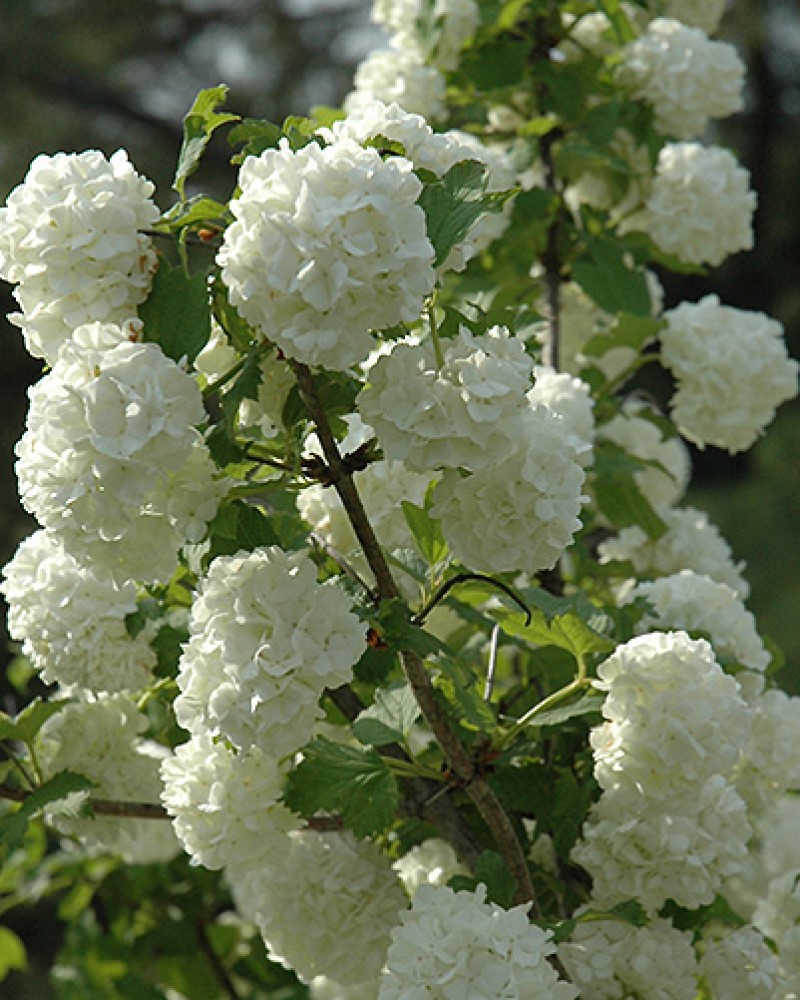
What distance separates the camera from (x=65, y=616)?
1.48 m

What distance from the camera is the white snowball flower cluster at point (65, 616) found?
1.47m

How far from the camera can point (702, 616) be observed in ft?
5.37

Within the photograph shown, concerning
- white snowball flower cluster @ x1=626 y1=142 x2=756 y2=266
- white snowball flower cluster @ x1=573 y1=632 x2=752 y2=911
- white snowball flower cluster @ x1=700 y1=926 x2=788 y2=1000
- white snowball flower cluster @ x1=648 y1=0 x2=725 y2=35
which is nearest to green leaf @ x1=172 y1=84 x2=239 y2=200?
white snowball flower cluster @ x1=573 y1=632 x2=752 y2=911

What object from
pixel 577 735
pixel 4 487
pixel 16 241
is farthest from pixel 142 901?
pixel 4 487

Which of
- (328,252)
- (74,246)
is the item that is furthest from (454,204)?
(74,246)

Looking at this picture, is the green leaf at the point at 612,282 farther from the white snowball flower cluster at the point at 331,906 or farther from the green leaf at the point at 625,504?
the white snowball flower cluster at the point at 331,906

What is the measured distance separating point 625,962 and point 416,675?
38cm

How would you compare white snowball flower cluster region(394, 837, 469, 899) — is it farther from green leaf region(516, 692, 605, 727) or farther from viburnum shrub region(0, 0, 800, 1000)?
green leaf region(516, 692, 605, 727)

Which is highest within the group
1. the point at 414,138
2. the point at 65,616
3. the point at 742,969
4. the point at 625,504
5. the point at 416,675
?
the point at 414,138

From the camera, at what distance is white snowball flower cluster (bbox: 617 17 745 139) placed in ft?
6.86

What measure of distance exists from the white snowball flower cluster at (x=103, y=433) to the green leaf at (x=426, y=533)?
11.0 inches

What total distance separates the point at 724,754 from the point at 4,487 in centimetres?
472

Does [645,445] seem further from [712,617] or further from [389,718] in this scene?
[389,718]

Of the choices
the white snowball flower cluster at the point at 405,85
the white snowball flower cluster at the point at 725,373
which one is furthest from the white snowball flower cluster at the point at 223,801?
the white snowball flower cluster at the point at 405,85
